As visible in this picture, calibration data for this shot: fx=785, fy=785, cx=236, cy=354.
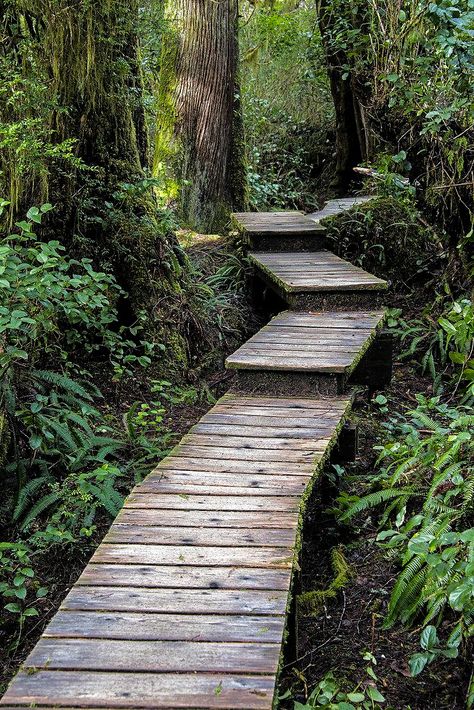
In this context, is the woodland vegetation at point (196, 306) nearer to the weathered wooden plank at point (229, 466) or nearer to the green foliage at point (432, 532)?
the green foliage at point (432, 532)

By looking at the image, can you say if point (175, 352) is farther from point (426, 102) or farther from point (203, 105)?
point (203, 105)

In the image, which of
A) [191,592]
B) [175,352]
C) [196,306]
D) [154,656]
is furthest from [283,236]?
[154,656]

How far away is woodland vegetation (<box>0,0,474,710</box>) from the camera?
3.66m

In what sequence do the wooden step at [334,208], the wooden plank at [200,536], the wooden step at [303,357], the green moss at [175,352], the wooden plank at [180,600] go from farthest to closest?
the wooden step at [334,208]
the green moss at [175,352]
the wooden step at [303,357]
the wooden plank at [200,536]
the wooden plank at [180,600]

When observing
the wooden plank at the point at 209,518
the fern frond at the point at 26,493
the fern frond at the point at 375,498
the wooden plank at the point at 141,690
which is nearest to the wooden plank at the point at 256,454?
the fern frond at the point at 375,498

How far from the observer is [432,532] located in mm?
3574

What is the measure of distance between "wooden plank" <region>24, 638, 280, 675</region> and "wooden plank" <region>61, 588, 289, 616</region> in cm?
20

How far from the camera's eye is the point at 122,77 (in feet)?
21.1

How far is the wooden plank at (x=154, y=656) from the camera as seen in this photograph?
236cm

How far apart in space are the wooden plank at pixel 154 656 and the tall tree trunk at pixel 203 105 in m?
7.79

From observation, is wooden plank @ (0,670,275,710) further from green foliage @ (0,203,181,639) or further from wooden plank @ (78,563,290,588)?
green foliage @ (0,203,181,639)

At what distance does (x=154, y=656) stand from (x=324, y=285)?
473 centimetres

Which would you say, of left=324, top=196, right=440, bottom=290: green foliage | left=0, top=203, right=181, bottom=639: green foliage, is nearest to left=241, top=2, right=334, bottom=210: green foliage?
left=324, top=196, right=440, bottom=290: green foliage

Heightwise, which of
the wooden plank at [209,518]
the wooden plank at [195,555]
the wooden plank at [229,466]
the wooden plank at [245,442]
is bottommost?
the wooden plank at [245,442]
